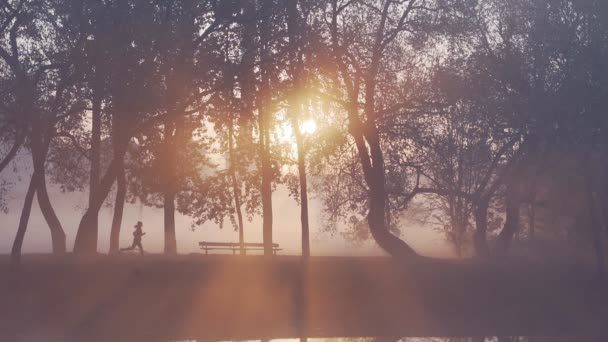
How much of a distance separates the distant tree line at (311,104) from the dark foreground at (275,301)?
2701 mm

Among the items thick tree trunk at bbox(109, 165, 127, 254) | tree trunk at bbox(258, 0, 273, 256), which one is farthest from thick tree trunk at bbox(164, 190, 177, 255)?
tree trunk at bbox(258, 0, 273, 256)

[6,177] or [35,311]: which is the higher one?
[6,177]

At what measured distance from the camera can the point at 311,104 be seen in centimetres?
3388

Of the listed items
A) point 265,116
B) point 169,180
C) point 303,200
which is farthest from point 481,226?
point 169,180

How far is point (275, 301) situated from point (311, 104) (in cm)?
957

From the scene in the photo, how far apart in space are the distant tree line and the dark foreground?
2.70 meters

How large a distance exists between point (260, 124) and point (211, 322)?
922 centimetres

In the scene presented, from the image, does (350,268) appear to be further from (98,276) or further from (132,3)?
(132,3)

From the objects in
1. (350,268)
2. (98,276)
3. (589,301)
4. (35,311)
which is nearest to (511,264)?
(589,301)

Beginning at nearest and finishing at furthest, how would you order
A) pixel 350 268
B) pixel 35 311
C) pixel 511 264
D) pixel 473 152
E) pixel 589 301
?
pixel 35 311 < pixel 350 268 < pixel 589 301 < pixel 511 264 < pixel 473 152

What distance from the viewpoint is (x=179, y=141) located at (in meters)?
37.2

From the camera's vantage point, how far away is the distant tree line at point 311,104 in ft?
87.6

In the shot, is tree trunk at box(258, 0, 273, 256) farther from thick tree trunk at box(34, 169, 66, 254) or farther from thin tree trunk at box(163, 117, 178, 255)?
thick tree trunk at box(34, 169, 66, 254)

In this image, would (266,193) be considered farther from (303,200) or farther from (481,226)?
(481,226)
